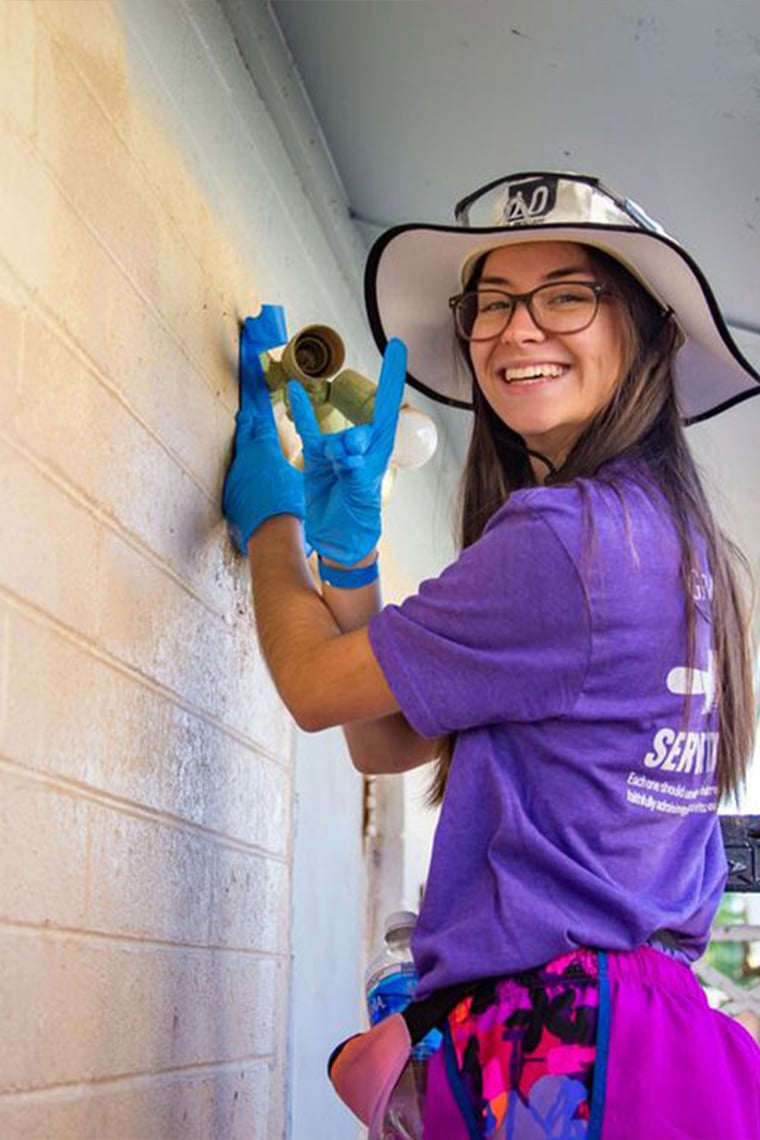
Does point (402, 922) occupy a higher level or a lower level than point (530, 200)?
lower

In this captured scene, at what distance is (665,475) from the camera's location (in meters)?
1.80

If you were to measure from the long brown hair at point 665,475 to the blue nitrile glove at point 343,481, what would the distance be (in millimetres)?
218

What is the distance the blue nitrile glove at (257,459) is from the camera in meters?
2.09

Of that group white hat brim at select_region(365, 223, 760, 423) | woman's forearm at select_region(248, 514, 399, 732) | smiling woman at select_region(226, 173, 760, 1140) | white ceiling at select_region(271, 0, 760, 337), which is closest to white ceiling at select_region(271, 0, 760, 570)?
white ceiling at select_region(271, 0, 760, 337)

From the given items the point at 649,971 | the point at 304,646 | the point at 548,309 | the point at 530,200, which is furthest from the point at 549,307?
the point at 649,971

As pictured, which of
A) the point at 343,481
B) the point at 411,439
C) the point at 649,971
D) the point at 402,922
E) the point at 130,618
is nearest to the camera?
the point at 649,971

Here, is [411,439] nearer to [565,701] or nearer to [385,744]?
[385,744]

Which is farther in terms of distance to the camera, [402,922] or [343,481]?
[402,922]

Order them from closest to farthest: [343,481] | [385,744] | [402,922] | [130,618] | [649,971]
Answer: [649,971] < [130,618] < [343,481] < [385,744] < [402,922]

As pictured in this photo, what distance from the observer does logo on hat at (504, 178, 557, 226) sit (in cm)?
192

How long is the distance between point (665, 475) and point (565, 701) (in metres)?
0.34

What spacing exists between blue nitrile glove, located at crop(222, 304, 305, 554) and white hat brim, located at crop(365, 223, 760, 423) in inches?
6.8

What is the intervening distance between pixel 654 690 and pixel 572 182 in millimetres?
684

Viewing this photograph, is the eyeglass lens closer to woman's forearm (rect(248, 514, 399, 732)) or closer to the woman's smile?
the woman's smile
